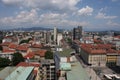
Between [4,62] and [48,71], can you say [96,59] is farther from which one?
[48,71]

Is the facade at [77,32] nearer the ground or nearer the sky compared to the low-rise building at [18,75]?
nearer the sky

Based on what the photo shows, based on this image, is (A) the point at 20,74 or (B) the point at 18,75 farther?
(A) the point at 20,74

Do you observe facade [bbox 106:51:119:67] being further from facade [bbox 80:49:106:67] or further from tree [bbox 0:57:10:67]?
tree [bbox 0:57:10:67]

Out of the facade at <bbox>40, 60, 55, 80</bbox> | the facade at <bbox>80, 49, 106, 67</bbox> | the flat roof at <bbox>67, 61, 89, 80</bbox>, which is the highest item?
the flat roof at <bbox>67, 61, 89, 80</bbox>

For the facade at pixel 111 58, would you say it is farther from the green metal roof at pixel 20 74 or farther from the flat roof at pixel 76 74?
the green metal roof at pixel 20 74

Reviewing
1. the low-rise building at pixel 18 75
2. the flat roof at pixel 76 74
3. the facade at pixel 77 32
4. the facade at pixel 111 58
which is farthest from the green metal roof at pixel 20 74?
the facade at pixel 77 32

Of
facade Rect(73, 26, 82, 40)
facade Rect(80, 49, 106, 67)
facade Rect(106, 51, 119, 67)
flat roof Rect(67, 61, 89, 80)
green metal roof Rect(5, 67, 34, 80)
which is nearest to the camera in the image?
flat roof Rect(67, 61, 89, 80)

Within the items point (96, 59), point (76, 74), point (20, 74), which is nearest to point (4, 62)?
point (20, 74)

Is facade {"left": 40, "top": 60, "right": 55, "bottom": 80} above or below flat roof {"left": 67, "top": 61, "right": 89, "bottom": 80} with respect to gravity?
below

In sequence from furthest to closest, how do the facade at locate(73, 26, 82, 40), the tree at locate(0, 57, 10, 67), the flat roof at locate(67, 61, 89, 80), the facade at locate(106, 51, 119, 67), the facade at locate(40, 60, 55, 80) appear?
the facade at locate(73, 26, 82, 40), the facade at locate(106, 51, 119, 67), the tree at locate(0, 57, 10, 67), the facade at locate(40, 60, 55, 80), the flat roof at locate(67, 61, 89, 80)

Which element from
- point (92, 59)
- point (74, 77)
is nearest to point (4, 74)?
point (74, 77)

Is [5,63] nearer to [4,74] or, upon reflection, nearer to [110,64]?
[4,74]

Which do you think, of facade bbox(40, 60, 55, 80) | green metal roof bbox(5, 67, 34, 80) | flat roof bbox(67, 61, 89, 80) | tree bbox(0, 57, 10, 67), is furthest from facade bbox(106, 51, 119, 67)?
green metal roof bbox(5, 67, 34, 80)
